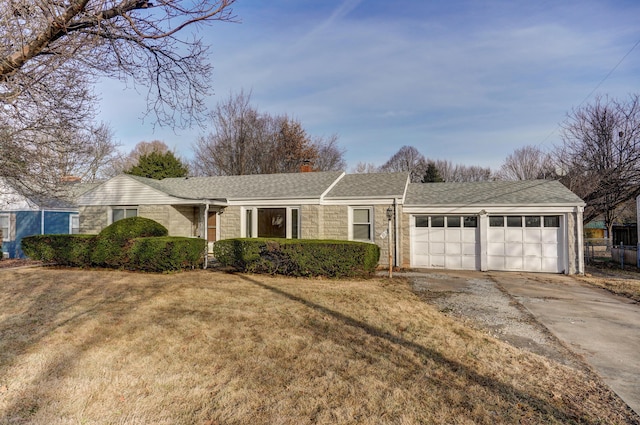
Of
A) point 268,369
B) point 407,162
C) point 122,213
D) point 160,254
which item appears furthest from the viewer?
point 407,162

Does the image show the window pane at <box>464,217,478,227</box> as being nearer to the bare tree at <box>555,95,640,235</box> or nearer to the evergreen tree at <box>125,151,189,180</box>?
the bare tree at <box>555,95,640,235</box>

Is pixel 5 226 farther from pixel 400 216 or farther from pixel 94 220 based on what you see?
pixel 400 216

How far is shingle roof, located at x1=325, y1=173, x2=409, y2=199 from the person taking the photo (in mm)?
14008

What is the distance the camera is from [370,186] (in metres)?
15.1

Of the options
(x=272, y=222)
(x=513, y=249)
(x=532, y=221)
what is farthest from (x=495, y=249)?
(x=272, y=222)

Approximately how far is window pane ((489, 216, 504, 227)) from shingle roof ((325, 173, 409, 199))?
349 cm

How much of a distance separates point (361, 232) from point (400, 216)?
5.36 ft

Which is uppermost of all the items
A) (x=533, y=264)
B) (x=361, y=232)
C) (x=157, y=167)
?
(x=157, y=167)

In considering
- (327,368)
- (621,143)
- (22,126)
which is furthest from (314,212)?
(621,143)

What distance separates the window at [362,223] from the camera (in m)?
14.1

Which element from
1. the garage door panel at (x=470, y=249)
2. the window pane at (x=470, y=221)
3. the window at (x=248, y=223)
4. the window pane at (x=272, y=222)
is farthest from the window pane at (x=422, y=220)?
the window at (x=248, y=223)

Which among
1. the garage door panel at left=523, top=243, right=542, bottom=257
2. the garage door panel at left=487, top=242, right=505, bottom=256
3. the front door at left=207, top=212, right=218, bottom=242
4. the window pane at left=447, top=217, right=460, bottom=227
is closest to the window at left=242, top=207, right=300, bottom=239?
the front door at left=207, top=212, right=218, bottom=242

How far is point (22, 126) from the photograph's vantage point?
29.8ft

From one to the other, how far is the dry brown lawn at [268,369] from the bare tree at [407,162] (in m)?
39.3
